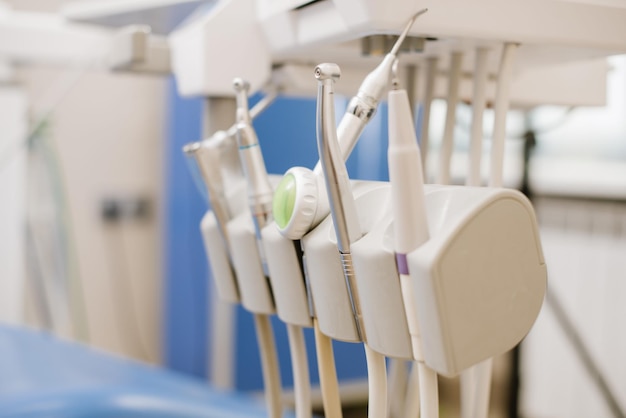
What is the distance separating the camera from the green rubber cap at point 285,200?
19.0 inches

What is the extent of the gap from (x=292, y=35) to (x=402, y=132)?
0.22 metres

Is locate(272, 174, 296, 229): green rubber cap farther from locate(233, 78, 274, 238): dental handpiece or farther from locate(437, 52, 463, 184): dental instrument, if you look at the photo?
locate(437, 52, 463, 184): dental instrument

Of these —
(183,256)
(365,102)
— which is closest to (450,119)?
(365,102)

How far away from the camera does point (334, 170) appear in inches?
17.5

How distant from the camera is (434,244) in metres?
0.39

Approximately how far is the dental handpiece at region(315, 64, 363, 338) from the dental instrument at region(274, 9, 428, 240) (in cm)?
3

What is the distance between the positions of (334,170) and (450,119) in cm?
25

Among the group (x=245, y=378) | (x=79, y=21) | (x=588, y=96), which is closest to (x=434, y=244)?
Result: (x=588, y=96)

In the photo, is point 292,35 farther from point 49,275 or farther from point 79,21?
point 49,275

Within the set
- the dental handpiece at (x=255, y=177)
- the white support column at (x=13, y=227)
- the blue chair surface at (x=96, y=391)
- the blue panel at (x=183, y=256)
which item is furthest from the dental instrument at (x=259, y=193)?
the blue panel at (x=183, y=256)

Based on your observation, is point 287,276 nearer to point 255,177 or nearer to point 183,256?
point 255,177

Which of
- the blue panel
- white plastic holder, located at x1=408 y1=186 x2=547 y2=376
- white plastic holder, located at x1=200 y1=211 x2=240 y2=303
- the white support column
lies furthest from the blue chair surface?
the blue panel

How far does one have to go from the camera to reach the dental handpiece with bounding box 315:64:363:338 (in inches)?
17.3

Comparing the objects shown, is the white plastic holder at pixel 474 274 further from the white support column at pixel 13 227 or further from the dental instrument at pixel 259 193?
the white support column at pixel 13 227
